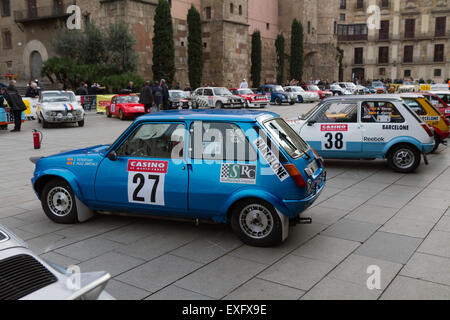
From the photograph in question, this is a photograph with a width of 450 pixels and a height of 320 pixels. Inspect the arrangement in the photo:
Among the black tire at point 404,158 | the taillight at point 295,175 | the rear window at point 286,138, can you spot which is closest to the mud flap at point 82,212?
the rear window at point 286,138

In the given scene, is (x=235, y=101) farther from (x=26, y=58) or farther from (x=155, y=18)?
(x=26, y=58)

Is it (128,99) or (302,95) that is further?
(302,95)

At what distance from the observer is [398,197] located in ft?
24.9

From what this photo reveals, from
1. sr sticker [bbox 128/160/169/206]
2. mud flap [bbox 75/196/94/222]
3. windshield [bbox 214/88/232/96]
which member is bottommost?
mud flap [bbox 75/196/94/222]

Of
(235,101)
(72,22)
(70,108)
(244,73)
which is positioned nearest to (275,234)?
(70,108)

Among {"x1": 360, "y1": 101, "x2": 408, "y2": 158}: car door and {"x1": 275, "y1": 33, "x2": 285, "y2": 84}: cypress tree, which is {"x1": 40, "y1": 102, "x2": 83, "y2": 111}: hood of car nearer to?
{"x1": 360, "y1": 101, "x2": 408, "y2": 158}: car door

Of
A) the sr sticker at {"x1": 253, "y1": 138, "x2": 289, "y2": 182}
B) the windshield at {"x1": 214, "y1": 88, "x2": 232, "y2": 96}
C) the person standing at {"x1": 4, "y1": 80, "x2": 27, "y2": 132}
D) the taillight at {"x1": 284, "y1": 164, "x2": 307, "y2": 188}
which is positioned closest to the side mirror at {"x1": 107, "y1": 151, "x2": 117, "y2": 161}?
the sr sticker at {"x1": 253, "y1": 138, "x2": 289, "y2": 182}

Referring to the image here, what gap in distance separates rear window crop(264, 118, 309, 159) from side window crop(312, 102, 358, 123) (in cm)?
414

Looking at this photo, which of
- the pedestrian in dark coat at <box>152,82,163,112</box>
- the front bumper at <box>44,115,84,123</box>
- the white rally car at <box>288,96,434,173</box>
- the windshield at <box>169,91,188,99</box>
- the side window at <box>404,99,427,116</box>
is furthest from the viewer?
the windshield at <box>169,91,188,99</box>

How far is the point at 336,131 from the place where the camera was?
32.4ft

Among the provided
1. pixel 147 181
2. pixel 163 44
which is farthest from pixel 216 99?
pixel 147 181

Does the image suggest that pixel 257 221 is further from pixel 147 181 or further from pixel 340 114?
pixel 340 114

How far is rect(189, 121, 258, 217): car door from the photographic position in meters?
5.22

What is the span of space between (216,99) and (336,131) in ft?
57.7
